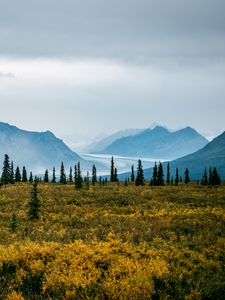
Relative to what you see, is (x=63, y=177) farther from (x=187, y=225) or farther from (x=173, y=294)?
(x=173, y=294)

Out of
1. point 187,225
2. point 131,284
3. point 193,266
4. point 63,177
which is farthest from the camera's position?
point 63,177

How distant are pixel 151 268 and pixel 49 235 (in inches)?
442

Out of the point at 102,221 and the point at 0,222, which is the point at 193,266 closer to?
the point at 102,221

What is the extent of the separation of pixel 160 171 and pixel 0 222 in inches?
2825

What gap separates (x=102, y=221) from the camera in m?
30.8

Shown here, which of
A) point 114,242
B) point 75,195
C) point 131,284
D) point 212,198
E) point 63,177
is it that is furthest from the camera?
point 63,177

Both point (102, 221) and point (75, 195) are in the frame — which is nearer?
point (102, 221)

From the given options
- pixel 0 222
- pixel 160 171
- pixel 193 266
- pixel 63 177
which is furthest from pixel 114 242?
pixel 63 177

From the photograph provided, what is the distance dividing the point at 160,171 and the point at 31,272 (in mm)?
87336

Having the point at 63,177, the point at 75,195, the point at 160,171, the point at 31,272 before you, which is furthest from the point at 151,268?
the point at 63,177

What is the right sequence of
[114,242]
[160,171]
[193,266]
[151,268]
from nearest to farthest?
[151,268], [193,266], [114,242], [160,171]

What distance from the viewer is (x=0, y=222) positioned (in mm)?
32438

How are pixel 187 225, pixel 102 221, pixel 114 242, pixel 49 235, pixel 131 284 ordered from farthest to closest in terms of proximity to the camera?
pixel 102 221 < pixel 187 225 < pixel 49 235 < pixel 114 242 < pixel 131 284

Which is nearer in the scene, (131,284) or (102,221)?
(131,284)
